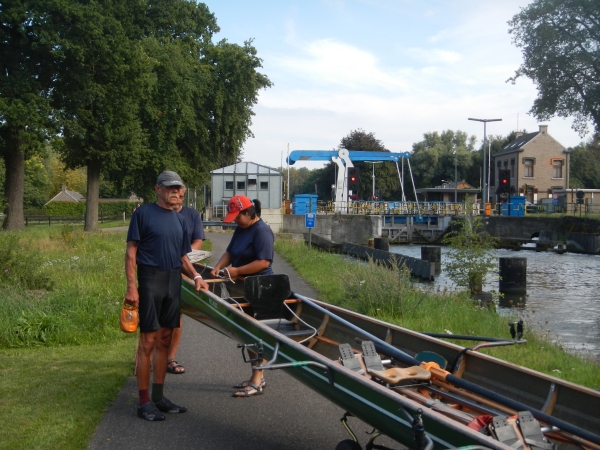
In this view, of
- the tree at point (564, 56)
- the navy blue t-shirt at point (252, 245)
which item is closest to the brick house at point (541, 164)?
the tree at point (564, 56)

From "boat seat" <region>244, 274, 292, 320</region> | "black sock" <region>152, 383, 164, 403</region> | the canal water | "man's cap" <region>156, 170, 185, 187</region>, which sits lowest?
the canal water

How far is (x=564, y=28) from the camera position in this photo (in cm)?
4244

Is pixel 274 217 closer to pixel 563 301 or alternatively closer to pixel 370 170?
pixel 563 301

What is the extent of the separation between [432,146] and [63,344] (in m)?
106

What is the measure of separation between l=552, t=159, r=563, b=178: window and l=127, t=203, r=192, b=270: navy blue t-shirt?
78.5 m

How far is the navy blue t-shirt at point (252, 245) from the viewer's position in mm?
6766

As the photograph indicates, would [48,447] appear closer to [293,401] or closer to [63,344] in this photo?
[293,401]

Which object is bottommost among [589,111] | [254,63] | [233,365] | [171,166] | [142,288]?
[233,365]

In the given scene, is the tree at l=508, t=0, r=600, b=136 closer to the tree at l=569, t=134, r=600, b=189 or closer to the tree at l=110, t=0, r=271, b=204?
the tree at l=110, t=0, r=271, b=204

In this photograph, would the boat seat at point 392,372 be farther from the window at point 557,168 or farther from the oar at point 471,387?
the window at point 557,168

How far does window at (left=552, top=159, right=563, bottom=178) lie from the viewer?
78250mm

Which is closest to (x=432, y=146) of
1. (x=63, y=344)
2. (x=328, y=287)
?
(x=328, y=287)

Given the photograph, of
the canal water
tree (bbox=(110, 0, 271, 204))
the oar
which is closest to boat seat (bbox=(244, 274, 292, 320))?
the oar

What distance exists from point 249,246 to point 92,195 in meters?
30.0
